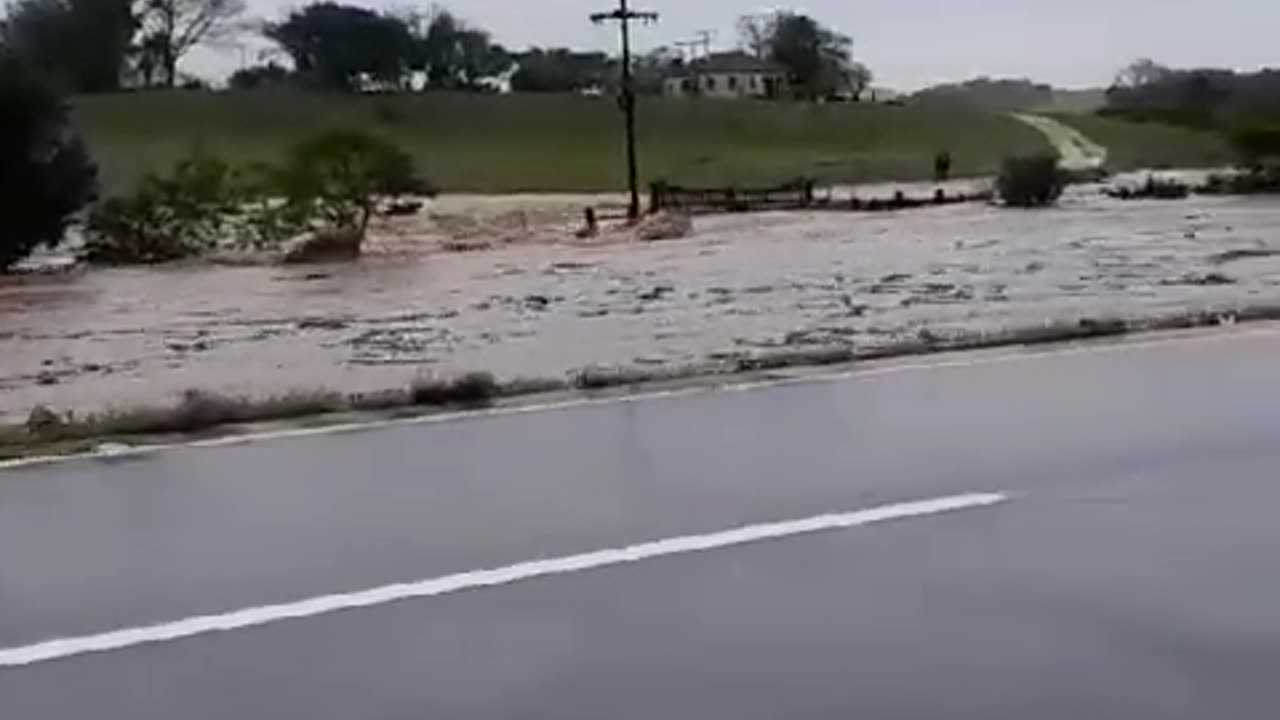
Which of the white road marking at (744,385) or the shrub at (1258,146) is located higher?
the white road marking at (744,385)

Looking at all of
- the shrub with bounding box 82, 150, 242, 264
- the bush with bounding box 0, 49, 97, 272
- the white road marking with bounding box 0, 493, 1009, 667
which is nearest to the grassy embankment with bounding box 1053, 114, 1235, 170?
the shrub with bounding box 82, 150, 242, 264

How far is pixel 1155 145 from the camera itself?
234 feet

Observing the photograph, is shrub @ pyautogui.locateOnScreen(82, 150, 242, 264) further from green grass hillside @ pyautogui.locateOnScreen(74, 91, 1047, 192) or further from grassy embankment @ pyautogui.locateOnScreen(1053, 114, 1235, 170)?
grassy embankment @ pyautogui.locateOnScreen(1053, 114, 1235, 170)

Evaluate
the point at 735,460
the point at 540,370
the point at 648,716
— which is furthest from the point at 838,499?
the point at 540,370

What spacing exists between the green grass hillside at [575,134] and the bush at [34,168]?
71.7 feet

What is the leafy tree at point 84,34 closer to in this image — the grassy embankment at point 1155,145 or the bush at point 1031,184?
the bush at point 1031,184

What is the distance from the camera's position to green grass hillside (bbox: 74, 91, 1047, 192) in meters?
65.8

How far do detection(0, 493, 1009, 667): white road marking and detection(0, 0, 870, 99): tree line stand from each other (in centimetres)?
6695

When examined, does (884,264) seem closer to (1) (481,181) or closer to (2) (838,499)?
(2) (838,499)

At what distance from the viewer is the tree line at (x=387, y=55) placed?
76312 millimetres

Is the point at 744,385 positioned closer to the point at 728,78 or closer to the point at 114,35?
the point at 114,35

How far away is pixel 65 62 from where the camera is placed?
65.8 meters

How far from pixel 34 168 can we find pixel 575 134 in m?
41.5

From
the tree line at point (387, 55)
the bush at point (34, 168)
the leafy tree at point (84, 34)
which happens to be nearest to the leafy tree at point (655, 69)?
the tree line at point (387, 55)
